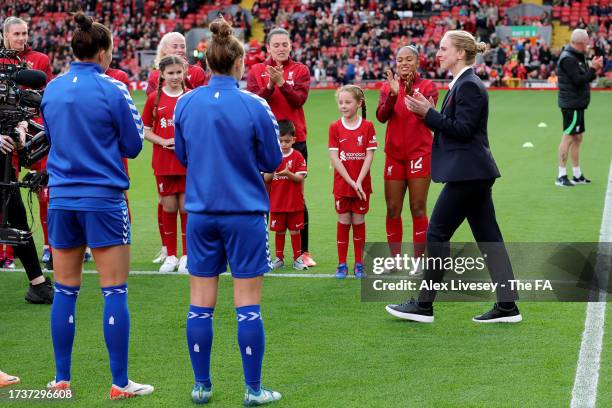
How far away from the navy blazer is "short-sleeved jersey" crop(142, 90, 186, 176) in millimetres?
2804

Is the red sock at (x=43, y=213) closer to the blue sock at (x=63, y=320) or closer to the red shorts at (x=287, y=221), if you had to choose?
the red shorts at (x=287, y=221)

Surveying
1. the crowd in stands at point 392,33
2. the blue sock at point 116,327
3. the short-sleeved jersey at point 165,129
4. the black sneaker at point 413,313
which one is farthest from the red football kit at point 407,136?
the crowd in stands at point 392,33

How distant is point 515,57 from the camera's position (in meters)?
35.8

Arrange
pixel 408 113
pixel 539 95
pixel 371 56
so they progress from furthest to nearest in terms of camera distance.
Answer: pixel 371 56
pixel 539 95
pixel 408 113

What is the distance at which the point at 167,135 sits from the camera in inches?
331

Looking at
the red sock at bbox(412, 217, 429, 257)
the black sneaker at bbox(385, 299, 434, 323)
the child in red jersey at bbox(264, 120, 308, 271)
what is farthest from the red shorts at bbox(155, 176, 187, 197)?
the black sneaker at bbox(385, 299, 434, 323)

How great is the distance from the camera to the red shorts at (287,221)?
28.4 feet

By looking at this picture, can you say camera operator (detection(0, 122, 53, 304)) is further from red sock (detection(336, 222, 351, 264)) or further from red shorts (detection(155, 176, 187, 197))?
red sock (detection(336, 222, 351, 264))

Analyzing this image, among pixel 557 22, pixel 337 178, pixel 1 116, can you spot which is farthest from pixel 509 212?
pixel 557 22

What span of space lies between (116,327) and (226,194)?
0.98 m

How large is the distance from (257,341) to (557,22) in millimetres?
37198

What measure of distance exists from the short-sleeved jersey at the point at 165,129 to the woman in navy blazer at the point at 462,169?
2.68m

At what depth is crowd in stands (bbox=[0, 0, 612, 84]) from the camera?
118 feet

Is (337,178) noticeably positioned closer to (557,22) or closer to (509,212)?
(509,212)
